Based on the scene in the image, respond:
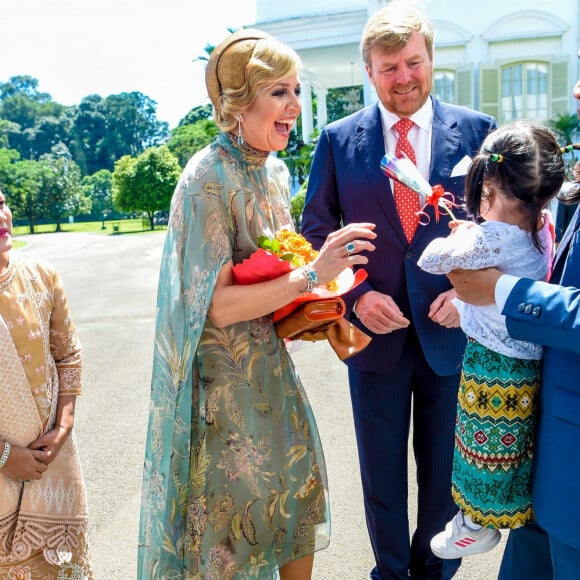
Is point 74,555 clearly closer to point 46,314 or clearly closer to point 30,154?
point 46,314

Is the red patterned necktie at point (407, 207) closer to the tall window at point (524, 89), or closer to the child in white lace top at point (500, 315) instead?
the child in white lace top at point (500, 315)

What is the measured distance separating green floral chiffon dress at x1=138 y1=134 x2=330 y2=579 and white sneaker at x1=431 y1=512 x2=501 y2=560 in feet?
1.94

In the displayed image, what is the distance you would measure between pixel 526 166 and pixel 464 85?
68.7 feet

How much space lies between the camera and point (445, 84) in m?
21.5

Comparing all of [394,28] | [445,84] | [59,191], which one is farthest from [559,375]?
[59,191]

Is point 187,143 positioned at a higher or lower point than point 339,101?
lower

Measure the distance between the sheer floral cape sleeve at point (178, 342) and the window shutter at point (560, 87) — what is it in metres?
20.7

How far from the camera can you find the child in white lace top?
190 centimetres

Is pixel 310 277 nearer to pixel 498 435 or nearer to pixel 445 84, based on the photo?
pixel 498 435

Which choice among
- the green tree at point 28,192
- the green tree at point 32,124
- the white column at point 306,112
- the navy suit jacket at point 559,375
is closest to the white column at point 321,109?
the white column at point 306,112

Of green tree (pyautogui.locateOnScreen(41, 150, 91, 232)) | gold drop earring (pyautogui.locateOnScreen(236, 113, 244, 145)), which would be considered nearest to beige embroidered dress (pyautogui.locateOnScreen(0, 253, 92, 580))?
gold drop earring (pyautogui.locateOnScreen(236, 113, 244, 145))

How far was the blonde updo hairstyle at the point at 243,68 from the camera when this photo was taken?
224 centimetres

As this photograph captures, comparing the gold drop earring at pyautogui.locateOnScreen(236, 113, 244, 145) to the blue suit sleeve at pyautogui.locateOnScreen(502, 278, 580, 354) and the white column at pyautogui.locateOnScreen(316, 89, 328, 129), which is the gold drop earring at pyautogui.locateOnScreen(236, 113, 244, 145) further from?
the white column at pyautogui.locateOnScreen(316, 89, 328, 129)

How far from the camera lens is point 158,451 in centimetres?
237
